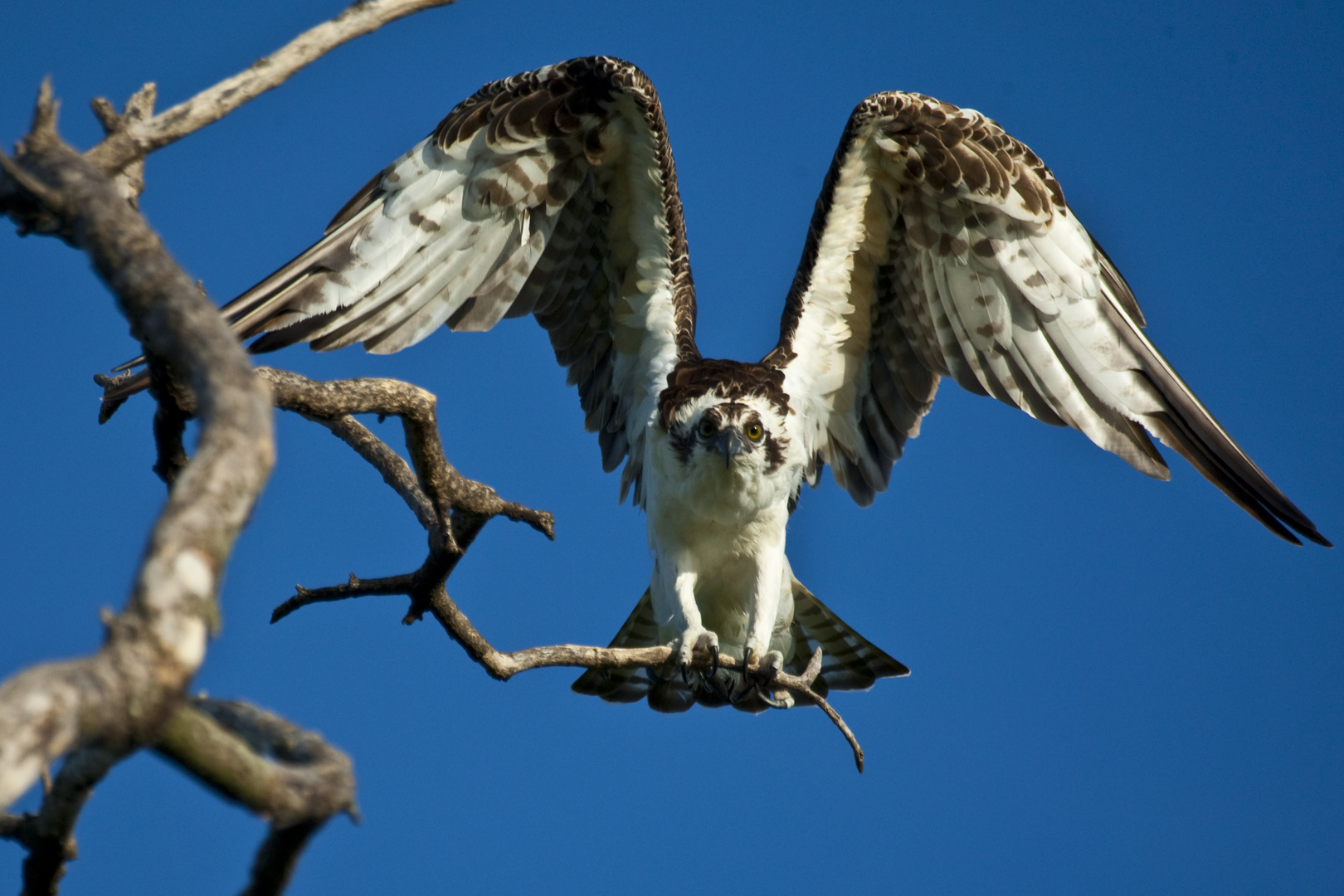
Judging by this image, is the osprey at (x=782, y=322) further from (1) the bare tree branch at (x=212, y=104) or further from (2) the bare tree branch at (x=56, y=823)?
(2) the bare tree branch at (x=56, y=823)

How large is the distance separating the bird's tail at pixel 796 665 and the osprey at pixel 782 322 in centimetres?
2

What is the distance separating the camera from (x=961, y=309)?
7496mm

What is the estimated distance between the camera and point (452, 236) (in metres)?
6.89

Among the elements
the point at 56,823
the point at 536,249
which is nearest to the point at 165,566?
the point at 56,823

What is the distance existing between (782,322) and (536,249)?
5.23 feet

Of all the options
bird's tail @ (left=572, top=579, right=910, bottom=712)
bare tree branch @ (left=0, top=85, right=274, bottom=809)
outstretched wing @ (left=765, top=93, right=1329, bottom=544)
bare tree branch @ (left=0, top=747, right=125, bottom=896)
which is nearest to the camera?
bare tree branch @ (left=0, top=85, right=274, bottom=809)

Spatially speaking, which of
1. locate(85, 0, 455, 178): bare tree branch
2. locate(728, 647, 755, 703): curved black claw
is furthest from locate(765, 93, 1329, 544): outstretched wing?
locate(85, 0, 455, 178): bare tree branch

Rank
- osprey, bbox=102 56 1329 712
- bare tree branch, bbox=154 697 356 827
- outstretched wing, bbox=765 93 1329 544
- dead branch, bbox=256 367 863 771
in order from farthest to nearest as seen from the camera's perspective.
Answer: outstretched wing, bbox=765 93 1329 544
osprey, bbox=102 56 1329 712
dead branch, bbox=256 367 863 771
bare tree branch, bbox=154 697 356 827

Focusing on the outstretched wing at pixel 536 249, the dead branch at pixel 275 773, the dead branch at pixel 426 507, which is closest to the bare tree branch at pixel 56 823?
the dead branch at pixel 275 773

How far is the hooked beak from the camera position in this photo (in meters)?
6.55

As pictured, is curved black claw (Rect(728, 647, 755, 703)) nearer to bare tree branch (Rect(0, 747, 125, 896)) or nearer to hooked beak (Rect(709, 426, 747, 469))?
hooked beak (Rect(709, 426, 747, 469))

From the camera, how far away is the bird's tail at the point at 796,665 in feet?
23.4

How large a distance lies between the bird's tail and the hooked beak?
1.30m

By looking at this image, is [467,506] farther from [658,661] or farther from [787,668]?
[787,668]
